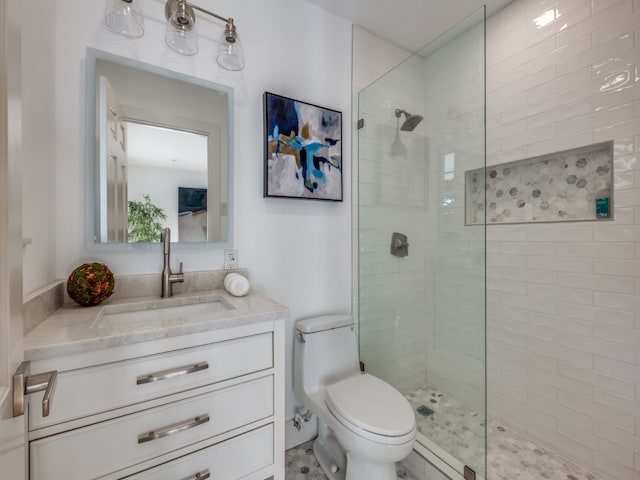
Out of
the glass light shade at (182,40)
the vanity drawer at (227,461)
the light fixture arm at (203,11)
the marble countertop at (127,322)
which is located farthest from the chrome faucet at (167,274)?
the light fixture arm at (203,11)

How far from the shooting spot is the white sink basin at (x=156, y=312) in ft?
3.68

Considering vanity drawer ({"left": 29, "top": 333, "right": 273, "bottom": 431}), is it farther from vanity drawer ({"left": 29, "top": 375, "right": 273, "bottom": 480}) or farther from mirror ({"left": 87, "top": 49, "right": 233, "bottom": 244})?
mirror ({"left": 87, "top": 49, "right": 233, "bottom": 244})

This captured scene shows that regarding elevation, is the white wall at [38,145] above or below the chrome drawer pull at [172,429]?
above

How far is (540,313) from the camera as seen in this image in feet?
5.74

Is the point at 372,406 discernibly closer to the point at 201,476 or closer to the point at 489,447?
the point at 201,476

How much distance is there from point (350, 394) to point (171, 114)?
1.59 m

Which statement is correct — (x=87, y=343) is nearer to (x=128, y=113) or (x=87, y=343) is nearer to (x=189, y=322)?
(x=189, y=322)

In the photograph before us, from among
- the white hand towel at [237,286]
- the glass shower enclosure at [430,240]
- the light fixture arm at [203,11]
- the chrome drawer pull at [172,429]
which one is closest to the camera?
the chrome drawer pull at [172,429]

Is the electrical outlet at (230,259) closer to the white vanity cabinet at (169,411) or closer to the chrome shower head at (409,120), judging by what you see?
the white vanity cabinet at (169,411)

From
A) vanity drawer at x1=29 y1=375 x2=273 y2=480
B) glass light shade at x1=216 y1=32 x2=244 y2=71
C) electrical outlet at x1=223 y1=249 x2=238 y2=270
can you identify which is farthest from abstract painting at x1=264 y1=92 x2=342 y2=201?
vanity drawer at x1=29 y1=375 x2=273 y2=480

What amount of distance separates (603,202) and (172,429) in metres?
2.24

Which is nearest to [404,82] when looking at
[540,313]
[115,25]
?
[115,25]

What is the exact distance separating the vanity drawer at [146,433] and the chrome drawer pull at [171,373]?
0.10 metres

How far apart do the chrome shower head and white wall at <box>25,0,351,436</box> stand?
35 cm
